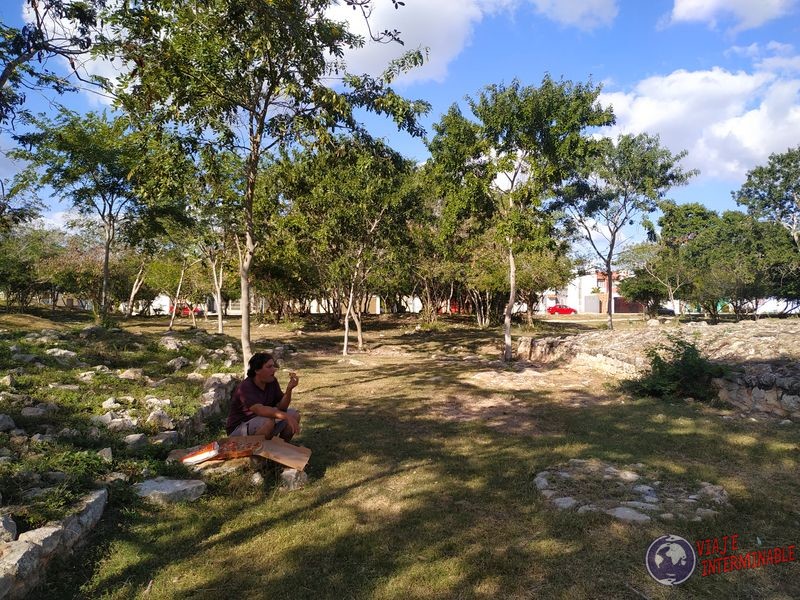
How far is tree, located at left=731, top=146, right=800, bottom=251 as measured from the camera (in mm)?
33188

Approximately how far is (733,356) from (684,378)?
207 cm

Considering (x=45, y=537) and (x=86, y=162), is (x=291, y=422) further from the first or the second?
(x=86, y=162)

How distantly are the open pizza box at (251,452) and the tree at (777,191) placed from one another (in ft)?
131

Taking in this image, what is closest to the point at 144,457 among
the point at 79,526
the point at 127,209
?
the point at 79,526

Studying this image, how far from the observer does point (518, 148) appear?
1529 centimetres

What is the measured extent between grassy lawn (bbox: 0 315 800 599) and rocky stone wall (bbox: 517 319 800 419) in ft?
3.40

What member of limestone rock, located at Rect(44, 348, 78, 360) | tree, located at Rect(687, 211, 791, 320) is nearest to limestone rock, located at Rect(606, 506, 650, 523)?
limestone rock, located at Rect(44, 348, 78, 360)

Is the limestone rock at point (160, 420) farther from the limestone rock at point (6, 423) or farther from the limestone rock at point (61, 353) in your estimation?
the limestone rock at point (61, 353)

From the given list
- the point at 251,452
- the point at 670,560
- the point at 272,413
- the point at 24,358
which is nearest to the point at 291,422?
the point at 272,413

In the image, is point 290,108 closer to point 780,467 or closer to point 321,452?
point 321,452

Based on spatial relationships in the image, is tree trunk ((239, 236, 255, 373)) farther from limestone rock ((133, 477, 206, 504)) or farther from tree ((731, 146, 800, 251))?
tree ((731, 146, 800, 251))

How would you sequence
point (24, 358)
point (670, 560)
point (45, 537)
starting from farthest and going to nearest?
point (24, 358) < point (670, 560) < point (45, 537)

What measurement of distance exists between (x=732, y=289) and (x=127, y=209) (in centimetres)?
3449

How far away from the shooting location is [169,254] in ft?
83.4
